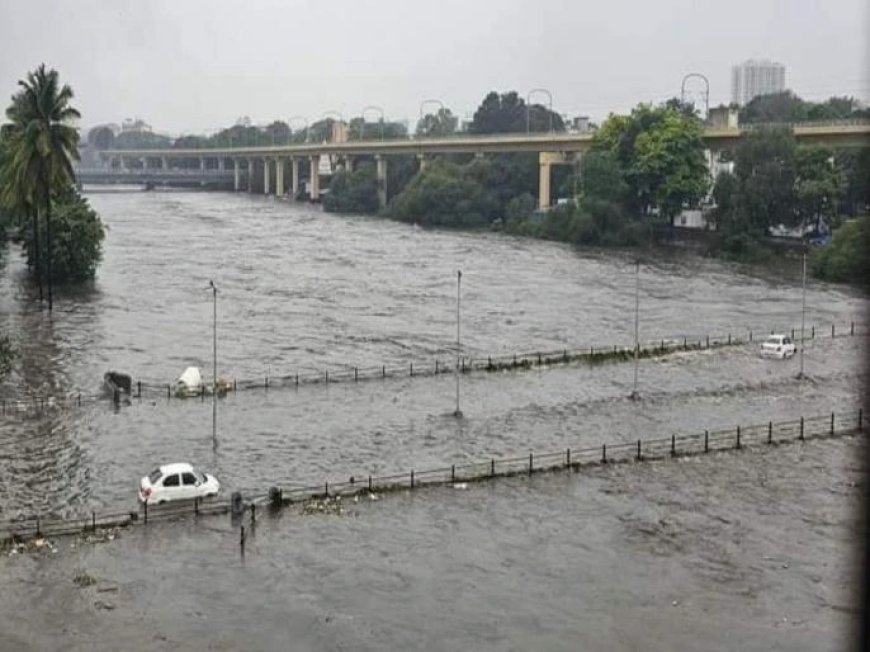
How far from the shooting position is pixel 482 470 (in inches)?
830

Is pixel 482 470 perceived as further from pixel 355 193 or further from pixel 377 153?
pixel 377 153

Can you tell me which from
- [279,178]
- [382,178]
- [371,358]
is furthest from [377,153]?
[371,358]

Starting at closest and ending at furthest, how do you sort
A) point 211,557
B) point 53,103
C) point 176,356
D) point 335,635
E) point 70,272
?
point 335,635 → point 211,557 → point 176,356 → point 53,103 → point 70,272

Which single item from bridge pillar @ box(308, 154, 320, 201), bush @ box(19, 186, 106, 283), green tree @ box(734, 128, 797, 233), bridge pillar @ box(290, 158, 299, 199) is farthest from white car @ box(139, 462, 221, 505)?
bridge pillar @ box(290, 158, 299, 199)

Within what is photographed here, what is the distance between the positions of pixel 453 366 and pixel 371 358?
8.16 ft

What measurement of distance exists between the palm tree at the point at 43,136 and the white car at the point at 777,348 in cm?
2241

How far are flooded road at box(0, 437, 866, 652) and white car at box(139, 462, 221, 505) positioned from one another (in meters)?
1.07

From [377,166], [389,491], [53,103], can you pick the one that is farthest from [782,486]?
[377,166]

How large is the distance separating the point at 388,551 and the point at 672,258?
44.1 metres

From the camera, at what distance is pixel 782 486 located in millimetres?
20562

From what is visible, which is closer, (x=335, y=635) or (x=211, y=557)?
(x=335, y=635)

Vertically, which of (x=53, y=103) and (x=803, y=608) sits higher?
(x=53, y=103)

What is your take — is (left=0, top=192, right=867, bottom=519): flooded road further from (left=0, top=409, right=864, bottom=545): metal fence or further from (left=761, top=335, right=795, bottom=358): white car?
(left=0, top=409, right=864, bottom=545): metal fence

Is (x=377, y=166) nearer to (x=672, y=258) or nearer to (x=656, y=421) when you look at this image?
(x=672, y=258)
